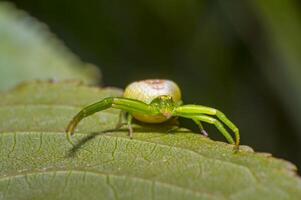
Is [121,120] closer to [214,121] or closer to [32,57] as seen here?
[214,121]

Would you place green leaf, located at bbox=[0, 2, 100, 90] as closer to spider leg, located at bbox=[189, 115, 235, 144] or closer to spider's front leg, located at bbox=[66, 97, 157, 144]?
spider's front leg, located at bbox=[66, 97, 157, 144]

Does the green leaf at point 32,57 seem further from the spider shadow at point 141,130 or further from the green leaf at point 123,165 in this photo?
the spider shadow at point 141,130

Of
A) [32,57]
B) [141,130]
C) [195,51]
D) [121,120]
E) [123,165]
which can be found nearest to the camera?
[123,165]

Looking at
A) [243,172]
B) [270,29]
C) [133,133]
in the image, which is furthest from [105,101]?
[270,29]

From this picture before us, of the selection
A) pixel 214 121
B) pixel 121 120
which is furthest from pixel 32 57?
pixel 214 121

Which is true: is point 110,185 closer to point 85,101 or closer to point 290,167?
point 290,167

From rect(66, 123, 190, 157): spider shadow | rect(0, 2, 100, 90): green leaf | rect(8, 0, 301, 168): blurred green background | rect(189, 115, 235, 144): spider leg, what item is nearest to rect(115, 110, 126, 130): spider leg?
rect(66, 123, 190, 157): spider shadow
